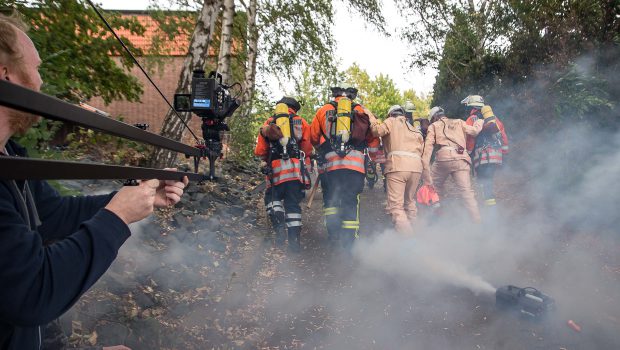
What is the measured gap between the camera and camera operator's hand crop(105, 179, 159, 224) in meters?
1.41

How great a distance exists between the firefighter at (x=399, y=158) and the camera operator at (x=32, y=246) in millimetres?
4905

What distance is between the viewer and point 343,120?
5406 millimetres

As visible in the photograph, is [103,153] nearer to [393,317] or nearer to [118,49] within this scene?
[118,49]

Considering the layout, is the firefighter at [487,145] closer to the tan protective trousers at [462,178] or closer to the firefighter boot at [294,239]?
the tan protective trousers at [462,178]

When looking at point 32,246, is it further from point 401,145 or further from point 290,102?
point 401,145

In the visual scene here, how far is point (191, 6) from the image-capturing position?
431 inches

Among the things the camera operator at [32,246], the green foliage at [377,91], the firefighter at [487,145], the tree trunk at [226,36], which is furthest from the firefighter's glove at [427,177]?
the green foliage at [377,91]

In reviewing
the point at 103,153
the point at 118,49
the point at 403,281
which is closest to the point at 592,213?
the point at 403,281

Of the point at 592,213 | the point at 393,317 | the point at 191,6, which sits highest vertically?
the point at 191,6

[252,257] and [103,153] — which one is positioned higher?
[103,153]

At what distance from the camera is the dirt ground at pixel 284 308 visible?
10.2ft

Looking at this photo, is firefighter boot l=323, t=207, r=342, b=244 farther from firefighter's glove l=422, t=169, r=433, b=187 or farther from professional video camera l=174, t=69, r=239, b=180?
professional video camera l=174, t=69, r=239, b=180

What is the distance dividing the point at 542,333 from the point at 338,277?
228 centimetres

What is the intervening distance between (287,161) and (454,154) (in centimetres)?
310
